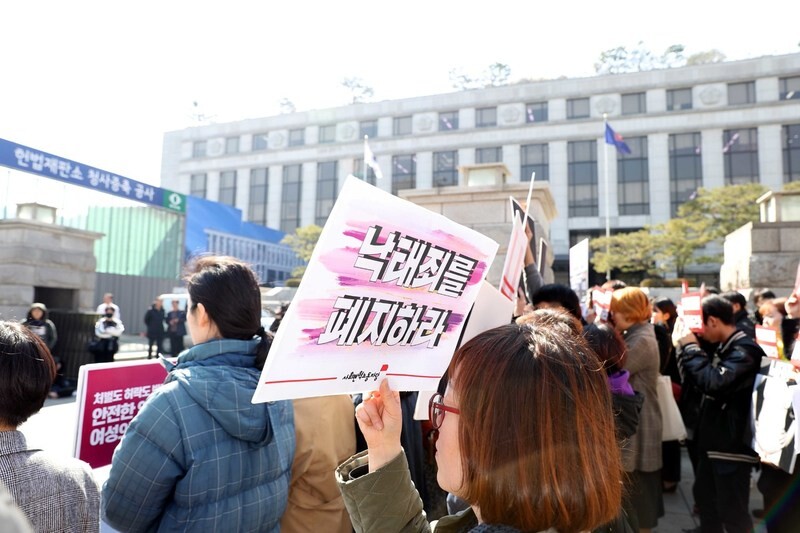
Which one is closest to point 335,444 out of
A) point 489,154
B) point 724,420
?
point 724,420

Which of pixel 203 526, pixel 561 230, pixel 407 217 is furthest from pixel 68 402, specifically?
pixel 561 230

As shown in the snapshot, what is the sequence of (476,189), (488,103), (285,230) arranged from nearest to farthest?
(476,189) < (488,103) < (285,230)

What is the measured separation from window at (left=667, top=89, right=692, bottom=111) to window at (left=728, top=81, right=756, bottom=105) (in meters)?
2.58

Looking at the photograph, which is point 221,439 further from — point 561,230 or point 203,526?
point 561,230

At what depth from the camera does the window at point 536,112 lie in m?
40.6

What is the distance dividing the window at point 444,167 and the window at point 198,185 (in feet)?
75.2

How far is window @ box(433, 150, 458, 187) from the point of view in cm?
4212

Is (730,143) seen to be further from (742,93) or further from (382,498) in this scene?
(382,498)

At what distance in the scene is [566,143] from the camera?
1550 inches

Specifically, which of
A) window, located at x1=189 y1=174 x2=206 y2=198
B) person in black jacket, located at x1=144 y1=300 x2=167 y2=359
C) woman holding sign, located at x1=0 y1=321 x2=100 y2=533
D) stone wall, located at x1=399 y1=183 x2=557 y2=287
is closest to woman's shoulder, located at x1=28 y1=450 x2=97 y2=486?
woman holding sign, located at x1=0 y1=321 x2=100 y2=533

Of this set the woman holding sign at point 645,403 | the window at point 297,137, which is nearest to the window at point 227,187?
the window at point 297,137

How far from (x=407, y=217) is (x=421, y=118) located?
44.5m

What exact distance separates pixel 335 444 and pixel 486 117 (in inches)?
1674

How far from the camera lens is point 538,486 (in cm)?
104
